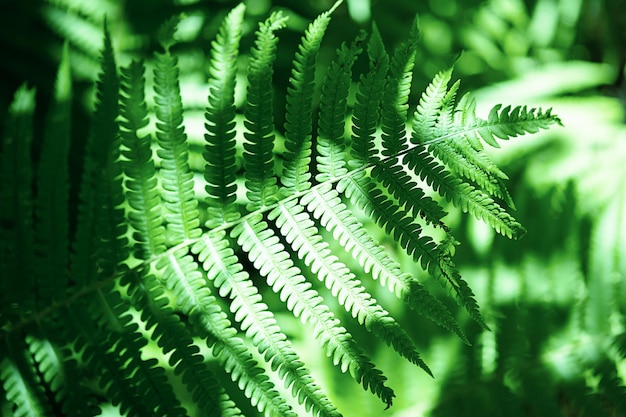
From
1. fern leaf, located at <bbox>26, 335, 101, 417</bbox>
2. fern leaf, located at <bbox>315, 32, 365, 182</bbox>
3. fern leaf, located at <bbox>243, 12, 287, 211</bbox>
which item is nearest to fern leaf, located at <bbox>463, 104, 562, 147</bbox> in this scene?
fern leaf, located at <bbox>315, 32, 365, 182</bbox>

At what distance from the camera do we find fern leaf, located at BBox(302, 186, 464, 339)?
90 cm

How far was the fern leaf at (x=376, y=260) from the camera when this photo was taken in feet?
2.96

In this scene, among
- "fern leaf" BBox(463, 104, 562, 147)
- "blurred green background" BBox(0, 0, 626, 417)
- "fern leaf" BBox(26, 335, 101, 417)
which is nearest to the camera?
"fern leaf" BBox(463, 104, 562, 147)

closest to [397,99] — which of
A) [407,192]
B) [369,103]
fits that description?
[369,103]

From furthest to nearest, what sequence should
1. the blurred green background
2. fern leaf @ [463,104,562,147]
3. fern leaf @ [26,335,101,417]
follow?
the blurred green background, fern leaf @ [26,335,101,417], fern leaf @ [463,104,562,147]

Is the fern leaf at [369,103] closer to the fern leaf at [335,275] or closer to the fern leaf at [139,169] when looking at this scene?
the fern leaf at [335,275]

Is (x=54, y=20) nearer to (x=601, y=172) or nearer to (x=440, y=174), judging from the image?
(x=440, y=174)

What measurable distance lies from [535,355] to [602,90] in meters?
1.19

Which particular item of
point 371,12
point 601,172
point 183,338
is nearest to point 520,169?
point 601,172

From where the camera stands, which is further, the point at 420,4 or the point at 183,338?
the point at 420,4

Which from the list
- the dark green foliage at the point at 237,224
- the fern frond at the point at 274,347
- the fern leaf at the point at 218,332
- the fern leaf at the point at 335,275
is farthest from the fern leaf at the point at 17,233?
the fern leaf at the point at 335,275

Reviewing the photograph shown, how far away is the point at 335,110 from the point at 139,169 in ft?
1.16

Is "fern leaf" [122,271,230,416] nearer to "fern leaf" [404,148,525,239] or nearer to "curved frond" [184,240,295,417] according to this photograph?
"curved frond" [184,240,295,417]

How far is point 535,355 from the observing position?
4.61 ft
